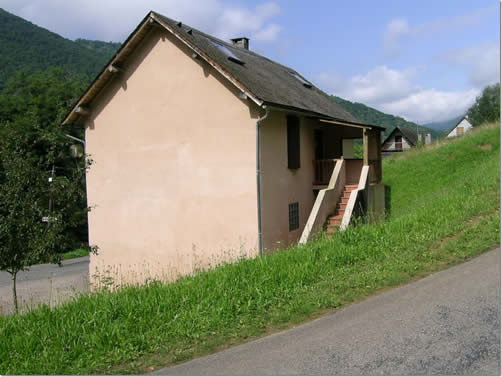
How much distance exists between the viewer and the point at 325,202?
15.0m

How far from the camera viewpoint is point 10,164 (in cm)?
934

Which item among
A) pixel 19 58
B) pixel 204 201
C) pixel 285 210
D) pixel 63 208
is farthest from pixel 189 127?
pixel 19 58

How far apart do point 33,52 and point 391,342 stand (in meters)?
86.4

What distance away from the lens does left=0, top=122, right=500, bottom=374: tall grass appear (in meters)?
5.72

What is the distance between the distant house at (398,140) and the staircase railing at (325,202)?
56.6m

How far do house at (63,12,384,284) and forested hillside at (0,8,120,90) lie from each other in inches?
2132

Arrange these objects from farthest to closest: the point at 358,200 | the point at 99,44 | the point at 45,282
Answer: the point at 99,44, the point at 45,282, the point at 358,200

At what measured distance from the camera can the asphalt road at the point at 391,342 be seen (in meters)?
4.79

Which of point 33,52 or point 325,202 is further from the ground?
point 33,52

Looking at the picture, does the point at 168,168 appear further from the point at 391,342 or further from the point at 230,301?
the point at 391,342

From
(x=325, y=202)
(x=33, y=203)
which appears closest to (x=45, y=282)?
(x=33, y=203)

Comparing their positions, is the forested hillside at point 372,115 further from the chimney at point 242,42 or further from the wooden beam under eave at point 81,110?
the wooden beam under eave at point 81,110

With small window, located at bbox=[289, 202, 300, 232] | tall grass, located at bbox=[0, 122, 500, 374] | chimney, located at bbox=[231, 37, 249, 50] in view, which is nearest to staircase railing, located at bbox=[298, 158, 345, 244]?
small window, located at bbox=[289, 202, 300, 232]

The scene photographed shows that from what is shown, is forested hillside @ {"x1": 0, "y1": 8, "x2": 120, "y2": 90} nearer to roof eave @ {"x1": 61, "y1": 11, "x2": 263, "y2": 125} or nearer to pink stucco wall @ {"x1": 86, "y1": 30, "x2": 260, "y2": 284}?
roof eave @ {"x1": 61, "y1": 11, "x2": 263, "y2": 125}
